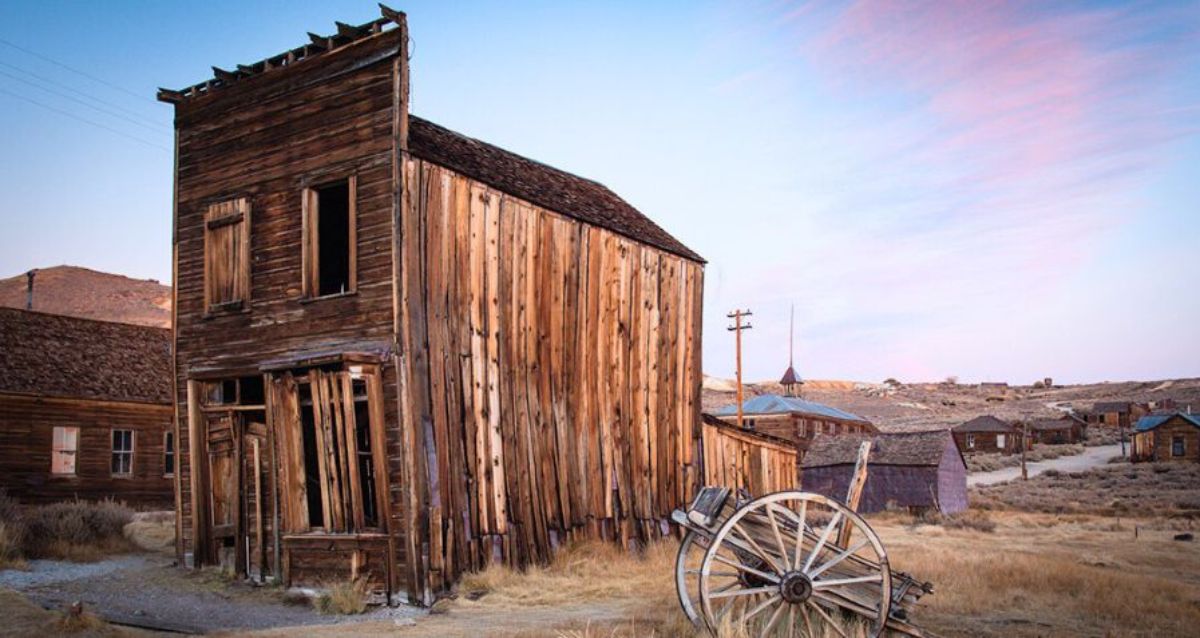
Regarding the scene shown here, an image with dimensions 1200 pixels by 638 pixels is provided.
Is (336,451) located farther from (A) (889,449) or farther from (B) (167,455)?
(A) (889,449)

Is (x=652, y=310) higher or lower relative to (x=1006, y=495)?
higher

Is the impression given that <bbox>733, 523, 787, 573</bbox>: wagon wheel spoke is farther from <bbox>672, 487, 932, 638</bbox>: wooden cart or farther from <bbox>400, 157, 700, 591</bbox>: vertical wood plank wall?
<bbox>400, 157, 700, 591</bbox>: vertical wood plank wall

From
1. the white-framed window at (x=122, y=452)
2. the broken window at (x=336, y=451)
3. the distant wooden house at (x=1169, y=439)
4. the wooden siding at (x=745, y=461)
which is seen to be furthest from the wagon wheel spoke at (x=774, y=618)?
the distant wooden house at (x=1169, y=439)

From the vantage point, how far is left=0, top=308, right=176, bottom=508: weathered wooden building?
2223 centimetres

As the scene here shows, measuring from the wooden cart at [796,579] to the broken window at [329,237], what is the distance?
639 cm

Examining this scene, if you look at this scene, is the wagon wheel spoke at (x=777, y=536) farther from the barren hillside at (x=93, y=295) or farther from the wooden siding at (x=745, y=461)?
the barren hillside at (x=93, y=295)

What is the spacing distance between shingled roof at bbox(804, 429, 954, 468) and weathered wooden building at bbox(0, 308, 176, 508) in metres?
21.9

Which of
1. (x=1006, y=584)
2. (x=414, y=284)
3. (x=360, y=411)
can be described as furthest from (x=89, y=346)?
(x=1006, y=584)

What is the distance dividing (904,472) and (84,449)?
988 inches

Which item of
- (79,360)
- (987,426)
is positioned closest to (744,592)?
(79,360)

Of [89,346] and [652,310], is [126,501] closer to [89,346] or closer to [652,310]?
[89,346]

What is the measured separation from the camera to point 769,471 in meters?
→ 21.4

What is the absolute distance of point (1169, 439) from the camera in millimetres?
53625

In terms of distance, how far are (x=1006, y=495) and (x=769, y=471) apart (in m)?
22.8
